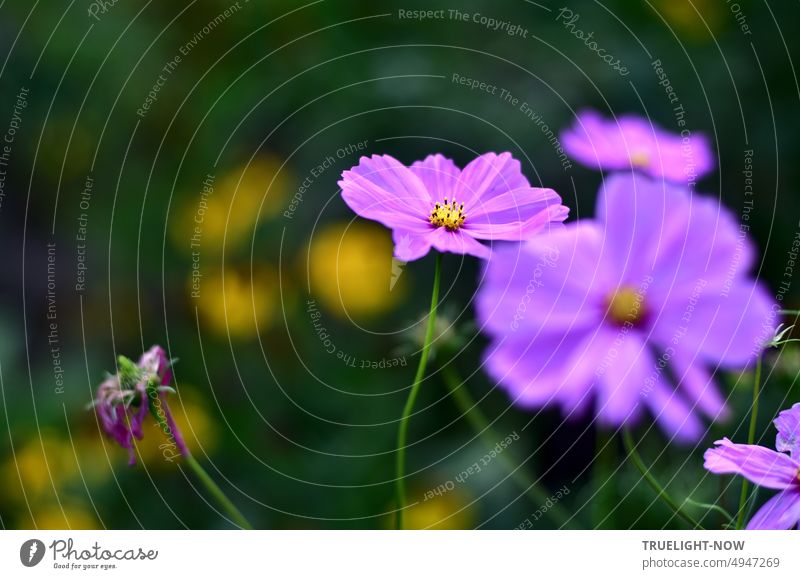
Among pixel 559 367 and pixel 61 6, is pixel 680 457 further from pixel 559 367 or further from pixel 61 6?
pixel 61 6

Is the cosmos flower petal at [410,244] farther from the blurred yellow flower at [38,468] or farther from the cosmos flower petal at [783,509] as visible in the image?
the blurred yellow flower at [38,468]

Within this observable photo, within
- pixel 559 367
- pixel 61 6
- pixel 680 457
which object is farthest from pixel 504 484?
pixel 61 6

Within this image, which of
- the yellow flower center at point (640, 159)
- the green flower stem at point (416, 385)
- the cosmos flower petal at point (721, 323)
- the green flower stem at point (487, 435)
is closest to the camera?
the green flower stem at point (416, 385)

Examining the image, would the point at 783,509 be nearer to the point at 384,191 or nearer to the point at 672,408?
the point at 672,408

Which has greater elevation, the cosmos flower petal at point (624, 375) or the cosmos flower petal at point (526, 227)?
the cosmos flower petal at point (526, 227)

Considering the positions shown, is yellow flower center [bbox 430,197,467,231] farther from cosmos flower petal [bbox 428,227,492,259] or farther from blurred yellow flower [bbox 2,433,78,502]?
blurred yellow flower [bbox 2,433,78,502]

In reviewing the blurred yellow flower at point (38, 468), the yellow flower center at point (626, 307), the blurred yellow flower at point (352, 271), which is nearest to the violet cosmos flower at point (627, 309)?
the yellow flower center at point (626, 307)

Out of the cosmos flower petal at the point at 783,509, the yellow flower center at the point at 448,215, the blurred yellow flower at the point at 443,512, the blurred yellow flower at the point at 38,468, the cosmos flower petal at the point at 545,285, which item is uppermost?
the yellow flower center at the point at 448,215
